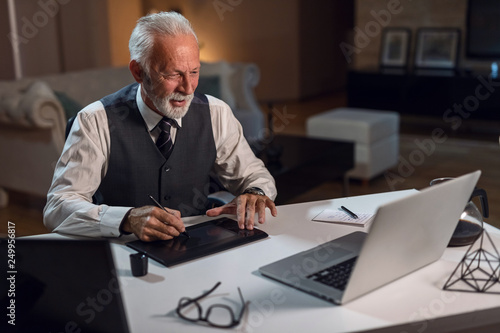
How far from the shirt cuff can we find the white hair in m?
0.46

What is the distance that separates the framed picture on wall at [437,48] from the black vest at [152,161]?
4443 millimetres

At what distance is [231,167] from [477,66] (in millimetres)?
4485

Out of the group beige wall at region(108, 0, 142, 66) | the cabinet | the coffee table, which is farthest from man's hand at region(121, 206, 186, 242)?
beige wall at region(108, 0, 142, 66)

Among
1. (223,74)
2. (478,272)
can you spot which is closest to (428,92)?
(223,74)

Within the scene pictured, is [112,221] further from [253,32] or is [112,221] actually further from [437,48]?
[253,32]

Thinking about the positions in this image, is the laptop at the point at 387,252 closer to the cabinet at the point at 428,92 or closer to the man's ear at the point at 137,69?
the man's ear at the point at 137,69

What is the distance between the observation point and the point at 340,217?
1571 millimetres

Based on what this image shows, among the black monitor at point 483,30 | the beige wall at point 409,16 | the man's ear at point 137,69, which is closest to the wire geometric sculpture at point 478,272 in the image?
the man's ear at point 137,69

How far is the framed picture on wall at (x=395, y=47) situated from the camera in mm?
6023

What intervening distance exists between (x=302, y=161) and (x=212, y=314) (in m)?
2.32

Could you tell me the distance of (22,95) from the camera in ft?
11.8

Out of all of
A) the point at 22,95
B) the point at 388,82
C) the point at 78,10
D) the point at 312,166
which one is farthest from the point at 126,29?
the point at 312,166

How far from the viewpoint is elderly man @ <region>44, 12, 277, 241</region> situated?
157 centimetres

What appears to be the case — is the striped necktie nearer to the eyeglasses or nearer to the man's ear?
the man's ear
